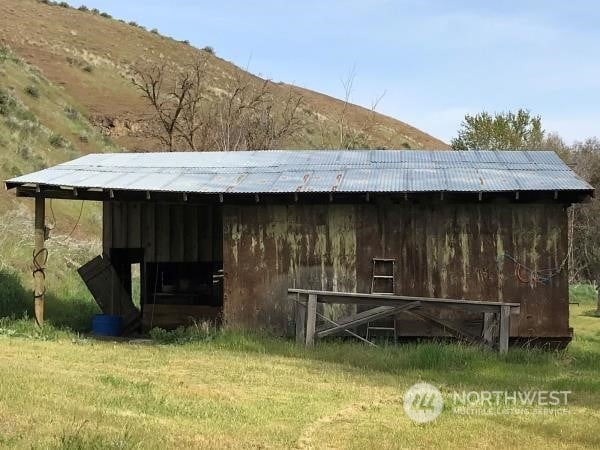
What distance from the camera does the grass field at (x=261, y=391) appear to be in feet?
20.9

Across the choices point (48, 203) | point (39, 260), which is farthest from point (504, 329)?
point (48, 203)

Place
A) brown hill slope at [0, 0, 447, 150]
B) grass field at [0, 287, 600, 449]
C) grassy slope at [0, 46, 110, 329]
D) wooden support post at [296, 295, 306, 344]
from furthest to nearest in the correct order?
brown hill slope at [0, 0, 447, 150]
grassy slope at [0, 46, 110, 329]
wooden support post at [296, 295, 306, 344]
grass field at [0, 287, 600, 449]

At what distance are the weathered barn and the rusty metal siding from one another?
19mm

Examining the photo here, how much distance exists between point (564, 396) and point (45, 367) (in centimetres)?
676

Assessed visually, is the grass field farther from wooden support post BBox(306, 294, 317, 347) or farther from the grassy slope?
the grassy slope

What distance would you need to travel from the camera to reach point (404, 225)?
518 inches

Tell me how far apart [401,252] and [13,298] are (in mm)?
8532

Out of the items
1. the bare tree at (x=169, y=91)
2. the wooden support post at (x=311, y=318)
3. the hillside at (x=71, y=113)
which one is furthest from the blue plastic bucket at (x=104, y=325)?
the bare tree at (x=169, y=91)

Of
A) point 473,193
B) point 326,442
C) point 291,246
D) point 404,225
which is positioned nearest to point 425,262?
point 404,225

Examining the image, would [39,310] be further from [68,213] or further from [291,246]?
[68,213]

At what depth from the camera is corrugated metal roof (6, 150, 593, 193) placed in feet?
41.7

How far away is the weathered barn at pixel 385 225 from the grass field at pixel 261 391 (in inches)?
48.8

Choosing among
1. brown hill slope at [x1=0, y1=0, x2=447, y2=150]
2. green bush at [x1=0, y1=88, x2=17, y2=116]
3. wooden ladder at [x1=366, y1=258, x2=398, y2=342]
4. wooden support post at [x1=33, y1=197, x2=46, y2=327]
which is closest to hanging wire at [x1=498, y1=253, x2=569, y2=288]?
wooden ladder at [x1=366, y1=258, x2=398, y2=342]

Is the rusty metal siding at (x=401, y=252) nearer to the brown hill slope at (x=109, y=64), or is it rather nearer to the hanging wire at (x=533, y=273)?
the hanging wire at (x=533, y=273)
